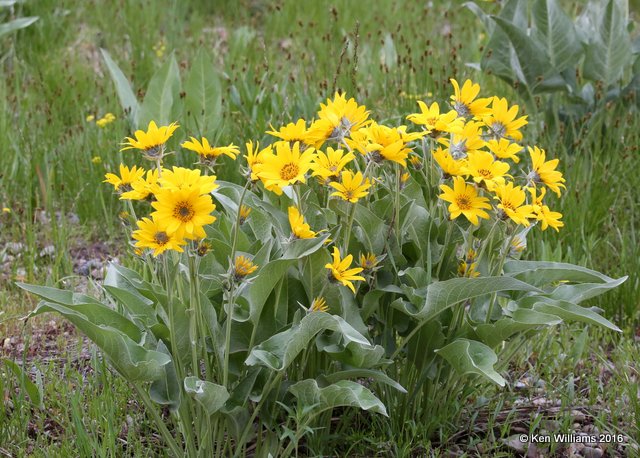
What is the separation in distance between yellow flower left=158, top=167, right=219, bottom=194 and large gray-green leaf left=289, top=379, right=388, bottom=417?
468 mm

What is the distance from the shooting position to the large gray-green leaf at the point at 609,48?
353 centimetres

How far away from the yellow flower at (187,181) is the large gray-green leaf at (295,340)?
0.32 m

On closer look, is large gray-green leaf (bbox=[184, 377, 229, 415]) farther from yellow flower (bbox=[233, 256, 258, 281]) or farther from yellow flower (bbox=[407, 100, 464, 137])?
yellow flower (bbox=[407, 100, 464, 137])

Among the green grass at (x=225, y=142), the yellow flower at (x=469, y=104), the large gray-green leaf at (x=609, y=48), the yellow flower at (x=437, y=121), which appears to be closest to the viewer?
the yellow flower at (x=437, y=121)

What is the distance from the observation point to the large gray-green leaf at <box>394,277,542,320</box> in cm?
173

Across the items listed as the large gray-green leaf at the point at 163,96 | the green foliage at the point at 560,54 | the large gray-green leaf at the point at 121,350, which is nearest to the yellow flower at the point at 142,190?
the large gray-green leaf at the point at 121,350

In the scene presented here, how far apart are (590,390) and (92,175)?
208 centimetres

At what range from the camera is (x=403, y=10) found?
557 cm

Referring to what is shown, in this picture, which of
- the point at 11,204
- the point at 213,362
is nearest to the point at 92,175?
the point at 11,204

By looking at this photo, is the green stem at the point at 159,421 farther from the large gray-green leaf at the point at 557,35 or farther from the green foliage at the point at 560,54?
the large gray-green leaf at the point at 557,35

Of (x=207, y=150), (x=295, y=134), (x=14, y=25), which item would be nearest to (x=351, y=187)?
(x=295, y=134)

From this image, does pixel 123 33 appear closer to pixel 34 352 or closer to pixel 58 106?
pixel 58 106

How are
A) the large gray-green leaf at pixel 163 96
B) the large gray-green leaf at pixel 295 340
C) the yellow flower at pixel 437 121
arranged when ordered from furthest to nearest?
1. the large gray-green leaf at pixel 163 96
2. the yellow flower at pixel 437 121
3. the large gray-green leaf at pixel 295 340

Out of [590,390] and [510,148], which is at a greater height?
[510,148]
